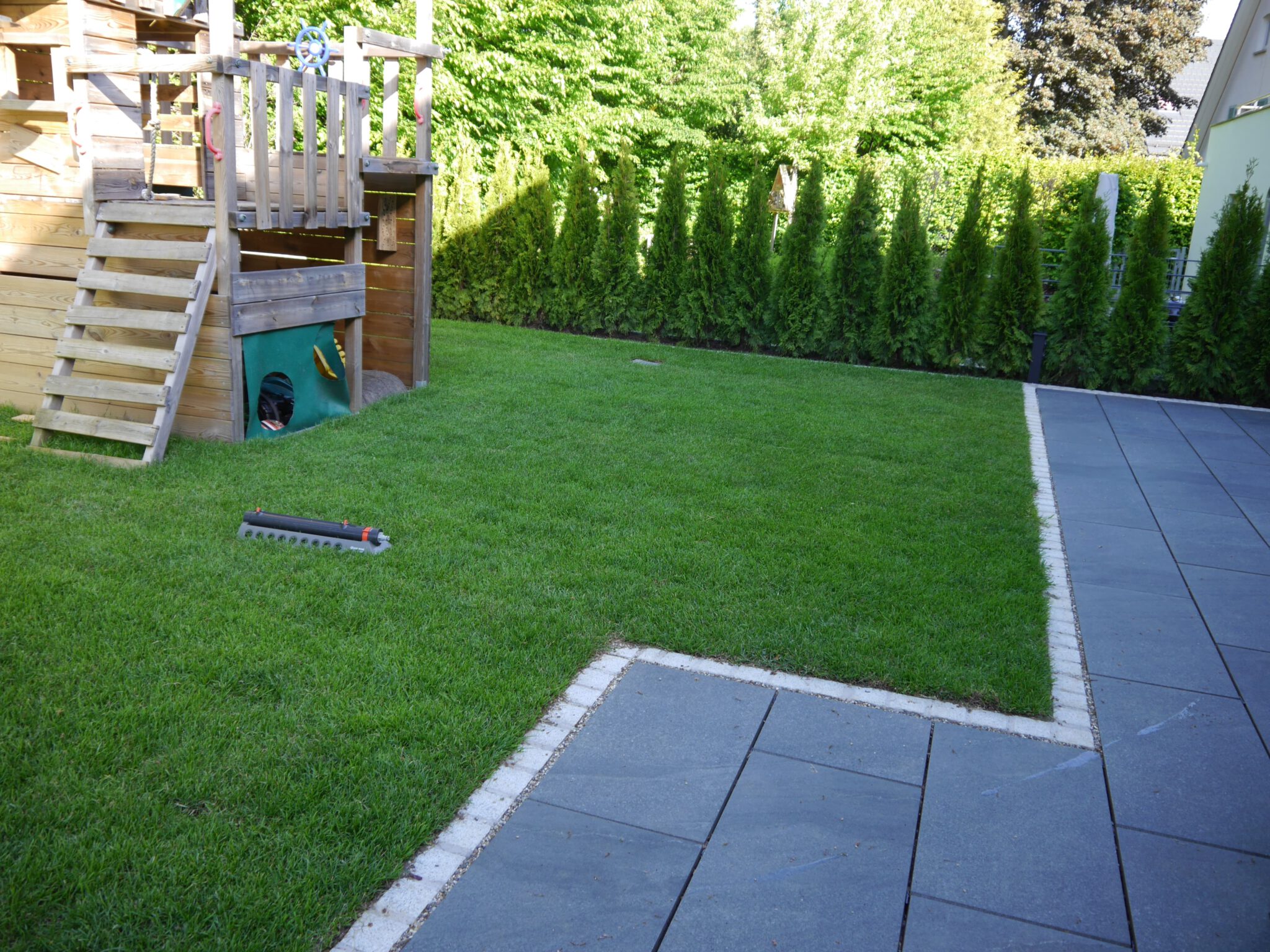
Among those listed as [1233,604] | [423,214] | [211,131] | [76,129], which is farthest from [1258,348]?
[76,129]

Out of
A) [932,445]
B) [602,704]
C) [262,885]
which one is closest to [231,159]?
[602,704]

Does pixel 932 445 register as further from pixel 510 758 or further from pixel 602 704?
pixel 510 758

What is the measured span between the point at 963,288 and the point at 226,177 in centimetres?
793

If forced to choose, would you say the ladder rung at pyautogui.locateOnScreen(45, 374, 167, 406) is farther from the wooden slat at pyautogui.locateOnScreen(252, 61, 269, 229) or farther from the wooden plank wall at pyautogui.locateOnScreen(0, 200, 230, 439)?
the wooden slat at pyautogui.locateOnScreen(252, 61, 269, 229)

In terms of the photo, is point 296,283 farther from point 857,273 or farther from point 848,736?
point 857,273

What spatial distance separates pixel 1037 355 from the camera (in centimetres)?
1058

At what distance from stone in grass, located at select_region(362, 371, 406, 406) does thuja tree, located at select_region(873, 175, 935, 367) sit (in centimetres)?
573

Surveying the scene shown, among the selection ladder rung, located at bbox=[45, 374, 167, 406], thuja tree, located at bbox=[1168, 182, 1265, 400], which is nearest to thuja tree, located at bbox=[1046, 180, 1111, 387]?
thuja tree, located at bbox=[1168, 182, 1265, 400]

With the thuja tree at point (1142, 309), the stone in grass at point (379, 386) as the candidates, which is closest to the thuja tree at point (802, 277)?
the thuja tree at point (1142, 309)

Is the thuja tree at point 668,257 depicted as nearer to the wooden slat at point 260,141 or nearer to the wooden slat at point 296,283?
the wooden slat at point 296,283

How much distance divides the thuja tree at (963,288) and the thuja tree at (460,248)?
6.09 metres

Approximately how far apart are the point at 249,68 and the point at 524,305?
688 centimetres

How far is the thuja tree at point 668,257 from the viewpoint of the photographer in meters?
11.9

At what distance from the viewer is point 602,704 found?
11.2ft
